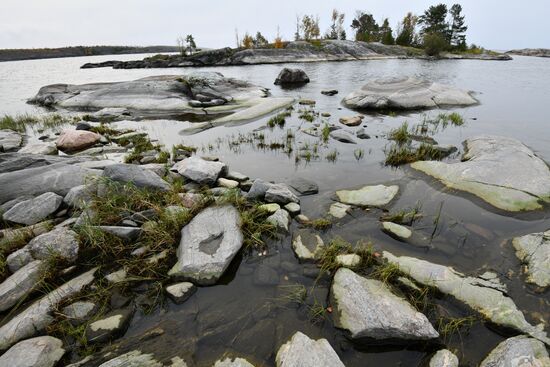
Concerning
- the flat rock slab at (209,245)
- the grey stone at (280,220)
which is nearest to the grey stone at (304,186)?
the grey stone at (280,220)

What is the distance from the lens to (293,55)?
209ft

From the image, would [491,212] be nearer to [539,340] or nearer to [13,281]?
[539,340]

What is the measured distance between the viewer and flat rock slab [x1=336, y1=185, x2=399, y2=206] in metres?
6.21

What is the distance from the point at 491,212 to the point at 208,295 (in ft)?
19.1

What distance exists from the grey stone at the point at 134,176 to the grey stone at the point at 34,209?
1.05 meters

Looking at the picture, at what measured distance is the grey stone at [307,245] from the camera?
4.63 metres

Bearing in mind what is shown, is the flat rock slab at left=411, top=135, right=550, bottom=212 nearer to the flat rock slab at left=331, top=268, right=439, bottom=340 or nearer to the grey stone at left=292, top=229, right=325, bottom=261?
the grey stone at left=292, top=229, right=325, bottom=261

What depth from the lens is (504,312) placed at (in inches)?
137

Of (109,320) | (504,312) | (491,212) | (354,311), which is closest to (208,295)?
(109,320)

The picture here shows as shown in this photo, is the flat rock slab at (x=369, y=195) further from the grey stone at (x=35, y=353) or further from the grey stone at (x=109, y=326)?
the grey stone at (x=35, y=353)

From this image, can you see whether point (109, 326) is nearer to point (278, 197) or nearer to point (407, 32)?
point (278, 197)

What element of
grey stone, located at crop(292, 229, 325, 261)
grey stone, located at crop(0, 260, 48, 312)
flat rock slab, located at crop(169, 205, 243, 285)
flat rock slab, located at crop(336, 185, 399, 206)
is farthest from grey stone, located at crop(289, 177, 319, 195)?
grey stone, located at crop(0, 260, 48, 312)

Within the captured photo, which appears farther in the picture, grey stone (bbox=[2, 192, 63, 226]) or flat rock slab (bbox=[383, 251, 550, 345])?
grey stone (bbox=[2, 192, 63, 226])

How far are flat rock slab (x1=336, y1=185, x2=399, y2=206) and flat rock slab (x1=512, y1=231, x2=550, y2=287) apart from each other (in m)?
2.33
